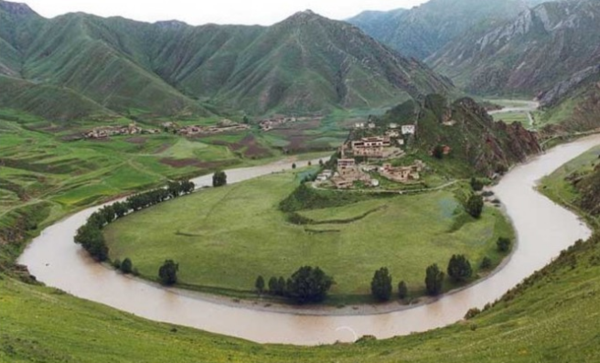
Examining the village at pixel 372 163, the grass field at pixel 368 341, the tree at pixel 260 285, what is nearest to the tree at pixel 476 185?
the village at pixel 372 163

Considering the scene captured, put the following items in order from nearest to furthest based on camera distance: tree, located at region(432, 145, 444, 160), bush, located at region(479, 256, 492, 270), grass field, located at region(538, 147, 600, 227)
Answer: bush, located at region(479, 256, 492, 270) < grass field, located at region(538, 147, 600, 227) < tree, located at region(432, 145, 444, 160)

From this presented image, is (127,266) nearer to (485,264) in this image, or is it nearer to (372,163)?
(485,264)

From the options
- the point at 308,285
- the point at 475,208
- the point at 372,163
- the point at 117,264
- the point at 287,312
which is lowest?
the point at 287,312

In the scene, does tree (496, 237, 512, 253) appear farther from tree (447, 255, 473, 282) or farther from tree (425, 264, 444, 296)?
tree (425, 264, 444, 296)

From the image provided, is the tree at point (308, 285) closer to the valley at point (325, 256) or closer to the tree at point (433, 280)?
the valley at point (325, 256)

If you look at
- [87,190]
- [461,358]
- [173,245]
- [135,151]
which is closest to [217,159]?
[135,151]

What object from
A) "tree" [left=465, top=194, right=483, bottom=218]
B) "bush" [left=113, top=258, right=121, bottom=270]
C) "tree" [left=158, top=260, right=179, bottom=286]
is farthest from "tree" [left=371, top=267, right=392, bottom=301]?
"bush" [left=113, top=258, right=121, bottom=270]

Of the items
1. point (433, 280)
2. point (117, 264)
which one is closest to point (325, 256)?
point (433, 280)
